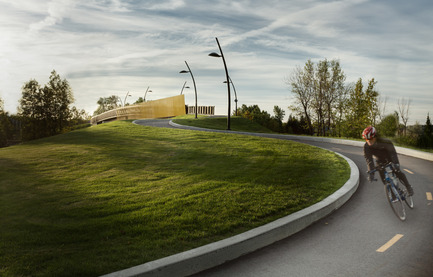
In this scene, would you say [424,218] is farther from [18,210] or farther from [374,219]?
[18,210]

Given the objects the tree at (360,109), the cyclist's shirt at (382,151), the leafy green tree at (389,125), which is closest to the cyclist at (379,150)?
the cyclist's shirt at (382,151)

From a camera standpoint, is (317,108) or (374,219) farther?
(317,108)

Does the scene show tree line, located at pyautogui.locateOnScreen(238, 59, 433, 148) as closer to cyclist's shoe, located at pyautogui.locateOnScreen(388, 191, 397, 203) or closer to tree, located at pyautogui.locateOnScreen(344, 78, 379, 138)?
tree, located at pyautogui.locateOnScreen(344, 78, 379, 138)

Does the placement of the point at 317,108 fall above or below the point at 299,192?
above

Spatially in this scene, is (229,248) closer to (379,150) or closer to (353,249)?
(353,249)

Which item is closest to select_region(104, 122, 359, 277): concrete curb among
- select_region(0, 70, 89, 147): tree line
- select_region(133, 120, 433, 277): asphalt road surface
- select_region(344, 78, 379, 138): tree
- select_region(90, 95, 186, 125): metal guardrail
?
select_region(133, 120, 433, 277): asphalt road surface

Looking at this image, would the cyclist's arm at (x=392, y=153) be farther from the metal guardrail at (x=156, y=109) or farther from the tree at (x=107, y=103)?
the tree at (x=107, y=103)

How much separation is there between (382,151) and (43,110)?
67.5 meters

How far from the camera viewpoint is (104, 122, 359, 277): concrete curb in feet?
13.6

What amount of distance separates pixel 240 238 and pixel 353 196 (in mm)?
4835

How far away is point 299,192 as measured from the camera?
26.3 feet

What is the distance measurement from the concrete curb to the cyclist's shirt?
56.5 inches

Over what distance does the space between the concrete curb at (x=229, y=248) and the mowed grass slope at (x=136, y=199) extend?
268 millimetres

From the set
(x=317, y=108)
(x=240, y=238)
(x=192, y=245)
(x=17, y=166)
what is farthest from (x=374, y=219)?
(x=317, y=108)
